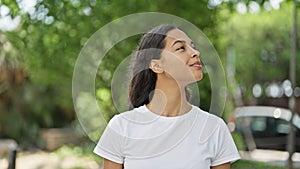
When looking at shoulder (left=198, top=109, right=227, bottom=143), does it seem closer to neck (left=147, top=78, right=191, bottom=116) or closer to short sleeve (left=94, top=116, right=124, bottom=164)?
neck (left=147, top=78, right=191, bottom=116)

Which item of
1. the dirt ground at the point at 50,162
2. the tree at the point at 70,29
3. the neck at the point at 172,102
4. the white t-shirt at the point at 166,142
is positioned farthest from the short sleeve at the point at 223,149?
the dirt ground at the point at 50,162

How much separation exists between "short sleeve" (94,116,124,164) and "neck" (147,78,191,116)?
0.12 metres

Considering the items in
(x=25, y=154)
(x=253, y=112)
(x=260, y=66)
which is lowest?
(x=25, y=154)

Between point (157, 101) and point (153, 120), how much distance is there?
0.07m

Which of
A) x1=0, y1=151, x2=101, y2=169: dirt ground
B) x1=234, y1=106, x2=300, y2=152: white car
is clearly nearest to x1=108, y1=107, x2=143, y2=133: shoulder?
x1=0, y1=151, x2=101, y2=169: dirt ground

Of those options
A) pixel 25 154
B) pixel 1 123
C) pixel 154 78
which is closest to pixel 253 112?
pixel 25 154

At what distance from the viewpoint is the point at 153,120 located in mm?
1414

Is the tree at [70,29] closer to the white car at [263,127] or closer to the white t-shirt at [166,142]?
the white car at [263,127]

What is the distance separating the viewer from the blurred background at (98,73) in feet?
20.1

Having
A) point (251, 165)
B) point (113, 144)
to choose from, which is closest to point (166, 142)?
point (113, 144)

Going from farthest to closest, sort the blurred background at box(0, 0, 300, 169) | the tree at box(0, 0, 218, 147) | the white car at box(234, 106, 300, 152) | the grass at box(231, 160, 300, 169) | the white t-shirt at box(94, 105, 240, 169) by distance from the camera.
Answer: the white car at box(234, 106, 300, 152), the grass at box(231, 160, 300, 169), the blurred background at box(0, 0, 300, 169), the tree at box(0, 0, 218, 147), the white t-shirt at box(94, 105, 240, 169)

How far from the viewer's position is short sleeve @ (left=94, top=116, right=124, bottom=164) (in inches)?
55.0

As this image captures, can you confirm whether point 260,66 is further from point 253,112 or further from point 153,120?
point 153,120

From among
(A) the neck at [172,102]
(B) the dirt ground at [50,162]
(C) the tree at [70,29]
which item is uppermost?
(C) the tree at [70,29]
